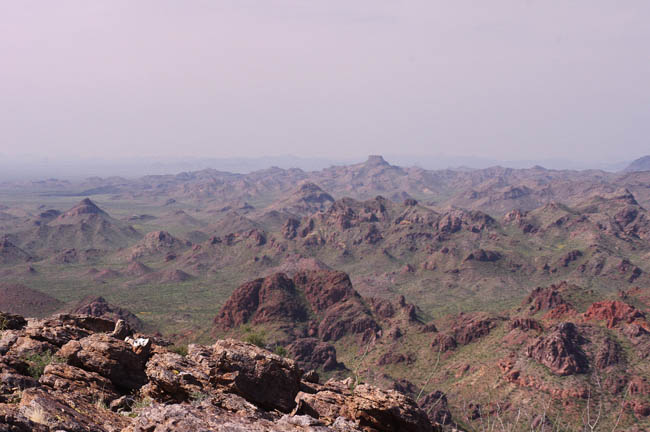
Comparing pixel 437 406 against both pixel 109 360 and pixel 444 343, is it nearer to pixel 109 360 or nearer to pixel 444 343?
pixel 444 343

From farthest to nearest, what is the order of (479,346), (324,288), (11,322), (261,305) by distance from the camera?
(324,288), (261,305), (479,346), (11,322)

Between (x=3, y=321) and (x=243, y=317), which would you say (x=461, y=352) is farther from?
(x=3, y=321)

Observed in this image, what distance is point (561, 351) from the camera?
269 ft

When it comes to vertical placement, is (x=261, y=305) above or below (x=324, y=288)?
below

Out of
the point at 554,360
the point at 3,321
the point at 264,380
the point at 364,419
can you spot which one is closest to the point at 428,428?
the point at 364,419

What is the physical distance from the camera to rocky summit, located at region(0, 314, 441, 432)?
15344 millimetres

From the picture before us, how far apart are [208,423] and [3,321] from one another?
23.6 m

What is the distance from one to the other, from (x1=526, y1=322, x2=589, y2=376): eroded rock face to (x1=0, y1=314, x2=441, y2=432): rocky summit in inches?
2885

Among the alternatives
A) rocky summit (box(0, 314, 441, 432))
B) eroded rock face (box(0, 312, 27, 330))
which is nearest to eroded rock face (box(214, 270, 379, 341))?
eroded rock face (box(0, 312, 27, 330))

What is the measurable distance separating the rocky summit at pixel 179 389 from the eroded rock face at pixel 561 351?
7327 cm

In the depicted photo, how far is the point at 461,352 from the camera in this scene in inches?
3974

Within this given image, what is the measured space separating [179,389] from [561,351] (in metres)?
85.1

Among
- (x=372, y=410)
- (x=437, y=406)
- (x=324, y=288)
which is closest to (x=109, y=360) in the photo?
(x=372, y=410)

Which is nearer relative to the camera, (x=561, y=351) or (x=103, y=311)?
(x=561, y=351)
